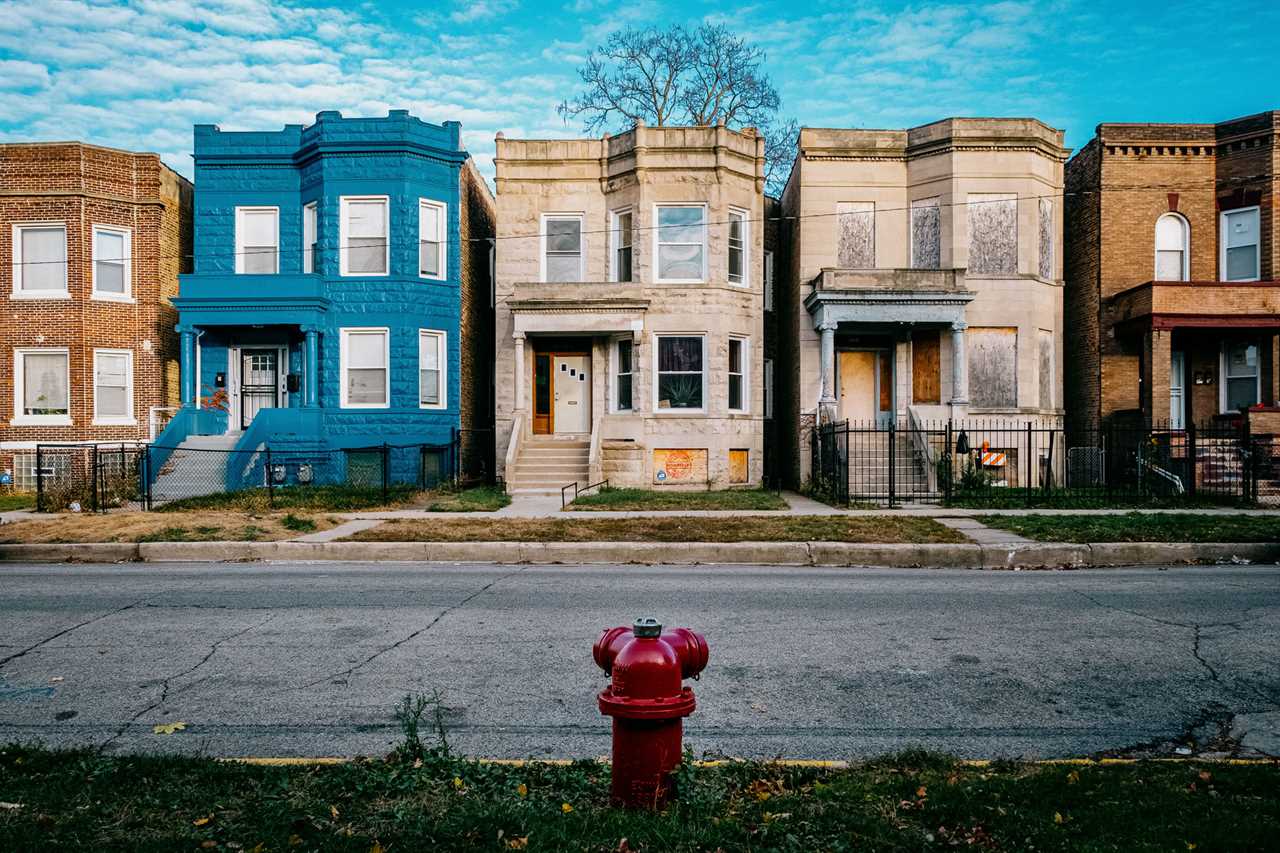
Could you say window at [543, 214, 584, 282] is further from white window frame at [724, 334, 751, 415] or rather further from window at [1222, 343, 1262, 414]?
window at [1222, 343, 1262, 414]

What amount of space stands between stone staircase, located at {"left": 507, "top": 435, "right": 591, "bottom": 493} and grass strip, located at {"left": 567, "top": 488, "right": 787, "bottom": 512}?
1342 mm

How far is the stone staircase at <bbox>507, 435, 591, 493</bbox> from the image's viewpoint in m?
20.4

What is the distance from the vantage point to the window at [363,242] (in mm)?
22406

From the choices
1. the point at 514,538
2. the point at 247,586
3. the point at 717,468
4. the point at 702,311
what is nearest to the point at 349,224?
the point at 702,311

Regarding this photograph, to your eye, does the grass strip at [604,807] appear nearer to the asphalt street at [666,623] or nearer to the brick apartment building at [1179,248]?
the asphalt street at [666,623]

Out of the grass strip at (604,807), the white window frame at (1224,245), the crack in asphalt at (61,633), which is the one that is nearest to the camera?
the grass strip at (604,807)

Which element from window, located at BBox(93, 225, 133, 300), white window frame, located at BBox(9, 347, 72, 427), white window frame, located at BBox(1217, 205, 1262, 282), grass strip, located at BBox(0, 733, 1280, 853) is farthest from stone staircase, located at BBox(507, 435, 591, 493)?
white window frame, located at BBox(1217, 205, 1262, 282)

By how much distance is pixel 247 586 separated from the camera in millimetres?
9344

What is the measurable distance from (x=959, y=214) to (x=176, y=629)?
20.4 meters

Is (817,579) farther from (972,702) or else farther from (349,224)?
(349,224)

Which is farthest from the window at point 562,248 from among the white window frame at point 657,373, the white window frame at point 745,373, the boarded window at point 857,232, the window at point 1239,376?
the window at point 1239,376

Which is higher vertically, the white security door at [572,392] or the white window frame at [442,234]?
the white window frame at [442,234]

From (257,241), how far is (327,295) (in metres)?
2.74

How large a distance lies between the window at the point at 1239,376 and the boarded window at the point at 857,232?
972 cm
